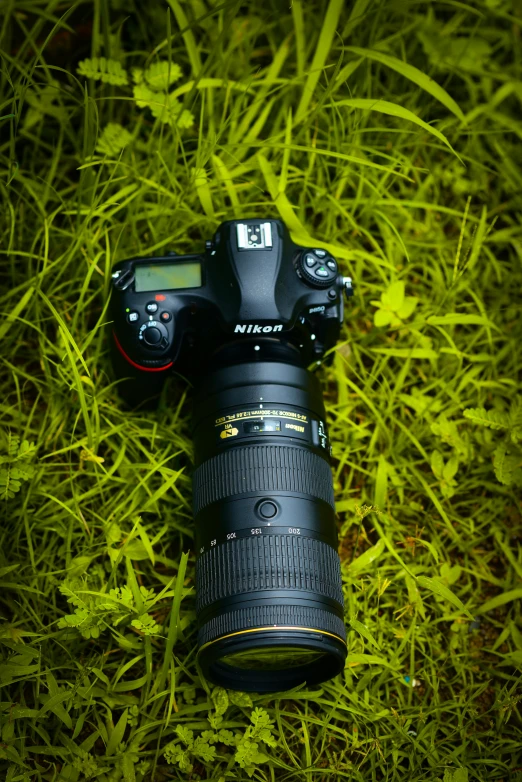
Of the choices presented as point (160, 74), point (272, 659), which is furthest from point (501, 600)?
point (160, 74)

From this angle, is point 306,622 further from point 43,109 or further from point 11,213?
point 43,109

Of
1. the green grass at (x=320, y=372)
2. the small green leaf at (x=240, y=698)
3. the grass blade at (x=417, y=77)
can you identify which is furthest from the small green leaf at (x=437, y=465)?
the grass blade at (x=417, y=77)

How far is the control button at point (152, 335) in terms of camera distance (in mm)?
1789

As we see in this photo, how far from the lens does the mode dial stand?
180 centimetres

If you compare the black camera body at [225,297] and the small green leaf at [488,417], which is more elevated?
the black camera body at [225,297]

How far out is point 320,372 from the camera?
7.34ft

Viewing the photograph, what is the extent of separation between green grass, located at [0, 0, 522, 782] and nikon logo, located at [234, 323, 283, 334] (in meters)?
0.44

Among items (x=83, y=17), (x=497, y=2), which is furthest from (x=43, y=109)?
(x=497, y=2)

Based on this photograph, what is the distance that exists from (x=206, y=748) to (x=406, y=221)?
1.59 meters

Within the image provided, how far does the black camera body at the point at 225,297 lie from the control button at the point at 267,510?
37 cm

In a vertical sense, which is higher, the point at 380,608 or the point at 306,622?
the point at 380,608

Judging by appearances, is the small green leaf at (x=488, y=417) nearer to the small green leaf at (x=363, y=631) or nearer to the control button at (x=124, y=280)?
the small green leaf at (x=363, y=631)

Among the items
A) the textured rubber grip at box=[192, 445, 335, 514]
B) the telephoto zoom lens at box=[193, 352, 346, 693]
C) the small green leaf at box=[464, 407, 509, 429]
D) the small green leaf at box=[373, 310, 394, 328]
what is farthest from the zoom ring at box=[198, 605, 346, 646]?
the small green leaf at box=[373, 310, 394, 328]

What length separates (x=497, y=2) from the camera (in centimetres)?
245
